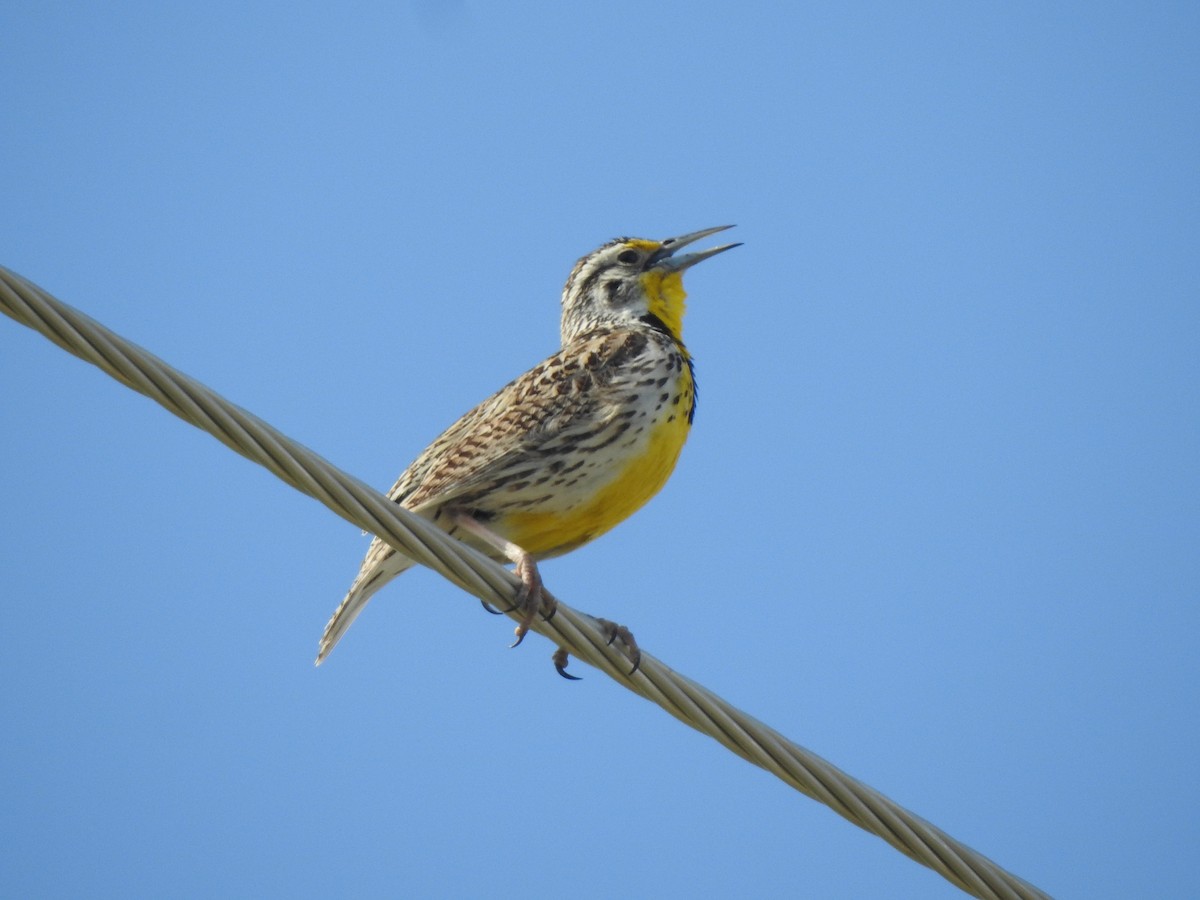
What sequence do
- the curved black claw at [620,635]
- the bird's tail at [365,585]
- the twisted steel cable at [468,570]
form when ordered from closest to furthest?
the twisted steel cable at [468,570], the curved black claw at [620,635], the bird's tail at [365,585]

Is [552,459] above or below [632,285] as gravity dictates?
below

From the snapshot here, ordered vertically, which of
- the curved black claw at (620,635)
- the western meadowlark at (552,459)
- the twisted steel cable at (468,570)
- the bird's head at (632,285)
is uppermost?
the bird's head at (632,285)

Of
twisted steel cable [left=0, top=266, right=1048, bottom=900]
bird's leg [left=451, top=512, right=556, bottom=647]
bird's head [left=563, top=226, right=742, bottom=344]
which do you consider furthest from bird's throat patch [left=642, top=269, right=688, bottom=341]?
twisted steel cable [left=0, top=266, right=1048, bottom=900]

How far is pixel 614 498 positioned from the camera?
14.7ft

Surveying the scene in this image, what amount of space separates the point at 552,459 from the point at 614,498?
0.65 feet

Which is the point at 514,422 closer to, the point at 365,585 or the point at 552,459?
the point at 552,459

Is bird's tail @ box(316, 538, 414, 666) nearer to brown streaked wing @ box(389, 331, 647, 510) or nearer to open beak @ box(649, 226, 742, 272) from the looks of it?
brown streaked wing @ box(389, 331, 647, 510)

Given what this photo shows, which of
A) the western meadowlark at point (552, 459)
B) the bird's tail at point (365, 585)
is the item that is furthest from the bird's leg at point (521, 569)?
the bird's tail at point (365, 585)

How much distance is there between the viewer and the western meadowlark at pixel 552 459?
4430 millimetres

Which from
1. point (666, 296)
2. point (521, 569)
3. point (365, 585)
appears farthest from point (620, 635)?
point (666, 296)

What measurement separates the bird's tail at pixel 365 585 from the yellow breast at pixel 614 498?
302 mm

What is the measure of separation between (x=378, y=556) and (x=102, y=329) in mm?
1804

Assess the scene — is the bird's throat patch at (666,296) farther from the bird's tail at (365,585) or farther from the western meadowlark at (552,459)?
the bird's tail at (365,585)

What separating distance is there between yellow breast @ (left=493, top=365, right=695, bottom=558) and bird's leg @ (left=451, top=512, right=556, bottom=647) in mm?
78
